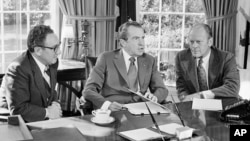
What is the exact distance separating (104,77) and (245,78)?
6.40 ft

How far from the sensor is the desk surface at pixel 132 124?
2.19 m

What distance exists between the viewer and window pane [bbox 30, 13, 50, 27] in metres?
4.81

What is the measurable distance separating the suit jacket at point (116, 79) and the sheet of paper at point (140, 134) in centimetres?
96

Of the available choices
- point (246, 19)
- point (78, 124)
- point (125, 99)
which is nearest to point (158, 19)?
point (246, 19)

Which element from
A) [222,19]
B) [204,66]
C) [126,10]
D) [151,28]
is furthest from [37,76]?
[222,19]

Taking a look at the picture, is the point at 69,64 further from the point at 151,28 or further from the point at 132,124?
the point at 132,124

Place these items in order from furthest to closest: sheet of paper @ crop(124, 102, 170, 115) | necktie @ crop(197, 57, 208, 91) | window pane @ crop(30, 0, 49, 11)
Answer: window pane @ crop(30, 0, 49, 11) → necktie @ crop(197, 57, 208, 91) → sheet of paper @ crop(124, 102, 170, 115)

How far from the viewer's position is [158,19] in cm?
496

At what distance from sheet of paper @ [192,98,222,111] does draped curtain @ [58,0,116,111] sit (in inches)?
81.9

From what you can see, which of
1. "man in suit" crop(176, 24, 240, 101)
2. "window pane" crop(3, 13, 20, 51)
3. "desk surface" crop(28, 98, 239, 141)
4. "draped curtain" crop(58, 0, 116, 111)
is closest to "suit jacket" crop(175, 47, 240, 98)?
"man in suit" crop(176, 24, 240, 101)

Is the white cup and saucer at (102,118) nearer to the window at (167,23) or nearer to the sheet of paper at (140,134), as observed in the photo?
the sheet of paper at (140,134)

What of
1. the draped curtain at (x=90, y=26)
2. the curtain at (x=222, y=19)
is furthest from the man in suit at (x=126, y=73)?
the curtain at (x=222, y=19)

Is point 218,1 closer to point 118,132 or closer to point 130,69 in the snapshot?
point 130,69

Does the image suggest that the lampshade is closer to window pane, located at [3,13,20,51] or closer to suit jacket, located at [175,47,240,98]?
window pane, located at [3,13,20,51]
